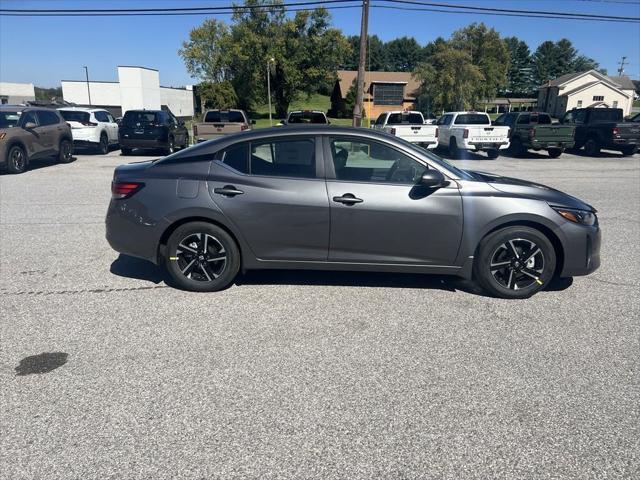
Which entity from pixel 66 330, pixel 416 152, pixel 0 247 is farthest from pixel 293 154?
pixel 0 247

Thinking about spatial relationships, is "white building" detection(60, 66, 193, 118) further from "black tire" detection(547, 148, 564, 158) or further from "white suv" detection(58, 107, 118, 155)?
"black tire" detection(547, 148, 564, 158)

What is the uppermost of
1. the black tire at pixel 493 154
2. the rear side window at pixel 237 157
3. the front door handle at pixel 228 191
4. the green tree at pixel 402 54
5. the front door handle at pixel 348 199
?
the green tree at pixel 402 54

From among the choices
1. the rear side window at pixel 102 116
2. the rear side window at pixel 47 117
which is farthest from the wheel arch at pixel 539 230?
the rear side window at pixel 102 116

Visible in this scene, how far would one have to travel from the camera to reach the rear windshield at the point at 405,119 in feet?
67.3

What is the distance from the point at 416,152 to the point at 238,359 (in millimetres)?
2522

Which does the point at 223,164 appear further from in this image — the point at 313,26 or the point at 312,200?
the point at 313,26

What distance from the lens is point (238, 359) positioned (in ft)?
11.3

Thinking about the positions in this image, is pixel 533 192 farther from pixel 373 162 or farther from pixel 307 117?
pixel 307 117

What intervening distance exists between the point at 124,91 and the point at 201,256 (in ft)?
185

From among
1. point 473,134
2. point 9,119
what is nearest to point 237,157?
point 9,119

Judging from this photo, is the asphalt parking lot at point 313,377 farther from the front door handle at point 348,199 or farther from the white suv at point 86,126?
the white suv at point 86,126

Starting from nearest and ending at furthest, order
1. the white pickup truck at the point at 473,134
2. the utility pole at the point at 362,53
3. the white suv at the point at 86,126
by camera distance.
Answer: the white suv at the point at 86,126, the white pickup truck at the point at 473,134, the utility pole at the point at 362,53

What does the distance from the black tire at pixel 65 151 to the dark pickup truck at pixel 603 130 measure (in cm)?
2042

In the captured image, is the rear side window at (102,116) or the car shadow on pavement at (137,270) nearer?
the car shadow on pavement at (137,270)
